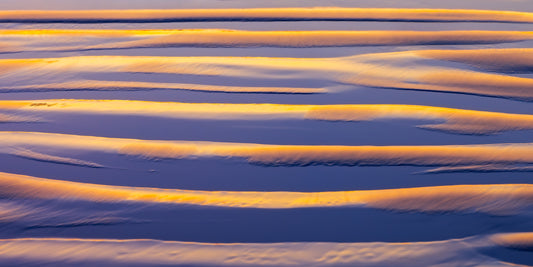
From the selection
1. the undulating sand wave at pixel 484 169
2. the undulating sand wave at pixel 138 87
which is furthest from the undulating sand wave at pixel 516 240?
the undulating sand wave at pixel 138 87

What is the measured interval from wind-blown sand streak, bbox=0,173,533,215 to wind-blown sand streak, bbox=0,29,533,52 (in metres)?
0.76

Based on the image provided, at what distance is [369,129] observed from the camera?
1.51 metres

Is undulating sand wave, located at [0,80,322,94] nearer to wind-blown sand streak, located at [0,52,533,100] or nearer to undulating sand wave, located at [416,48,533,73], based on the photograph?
wind-blown sand streak, located at [0,52,533,100]

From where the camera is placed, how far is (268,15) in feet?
7.05

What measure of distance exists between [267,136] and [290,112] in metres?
0.13

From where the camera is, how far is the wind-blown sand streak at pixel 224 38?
1934mm

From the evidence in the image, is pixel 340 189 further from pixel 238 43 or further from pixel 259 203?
pixel 238 43

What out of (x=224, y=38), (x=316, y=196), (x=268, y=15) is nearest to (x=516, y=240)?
(x=316, y=196)

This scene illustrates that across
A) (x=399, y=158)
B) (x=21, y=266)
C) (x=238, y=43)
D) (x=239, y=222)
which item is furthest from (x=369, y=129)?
(x=21, y=266)

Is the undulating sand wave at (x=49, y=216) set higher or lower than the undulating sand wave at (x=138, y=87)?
lower

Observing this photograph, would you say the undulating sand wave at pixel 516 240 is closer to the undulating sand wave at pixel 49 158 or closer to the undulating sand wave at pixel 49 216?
the undulating sand wave at pixel 49 216

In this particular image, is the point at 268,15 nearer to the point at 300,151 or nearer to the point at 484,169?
the point at 300,151

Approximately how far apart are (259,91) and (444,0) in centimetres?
105

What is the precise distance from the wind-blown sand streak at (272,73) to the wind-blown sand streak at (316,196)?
460 millimetres
